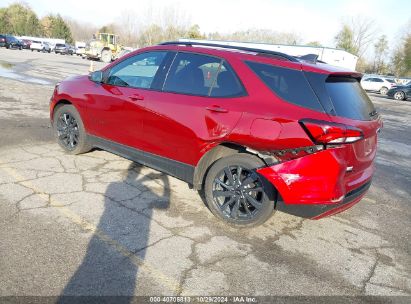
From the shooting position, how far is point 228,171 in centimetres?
370

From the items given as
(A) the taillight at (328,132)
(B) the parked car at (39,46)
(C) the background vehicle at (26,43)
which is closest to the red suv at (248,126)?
(A) the taillight at (328,132)

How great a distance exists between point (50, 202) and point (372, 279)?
330 centimetres

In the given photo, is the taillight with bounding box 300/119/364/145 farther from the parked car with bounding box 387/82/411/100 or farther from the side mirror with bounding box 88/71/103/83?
the parked car with bounding box 387/82/411/100

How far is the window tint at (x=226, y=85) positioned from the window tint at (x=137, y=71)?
914 millimetres

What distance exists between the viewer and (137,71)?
4641 mm

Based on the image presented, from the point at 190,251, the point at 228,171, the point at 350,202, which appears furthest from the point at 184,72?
the point at 350,202

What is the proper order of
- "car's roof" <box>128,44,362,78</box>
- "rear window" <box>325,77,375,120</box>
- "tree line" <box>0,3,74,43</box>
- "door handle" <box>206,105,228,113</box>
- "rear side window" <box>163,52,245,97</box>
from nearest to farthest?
"rear window" <box>325,77,375,120</box> < "car's roof" <box>128,44,362,78</box> < "door handle" <box>206,105,228,113</box> < "rear side window" <box>163,52,245,97</box> < "tree line" <box>0,3,74,43</box>

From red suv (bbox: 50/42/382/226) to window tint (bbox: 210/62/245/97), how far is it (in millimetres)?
11

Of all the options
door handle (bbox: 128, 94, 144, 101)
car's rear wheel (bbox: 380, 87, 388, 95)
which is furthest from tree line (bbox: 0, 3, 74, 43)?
door handle (bbox: 128, 94, 144, 101)

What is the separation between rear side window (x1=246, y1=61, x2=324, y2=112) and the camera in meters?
3.28

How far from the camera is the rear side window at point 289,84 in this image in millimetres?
3284

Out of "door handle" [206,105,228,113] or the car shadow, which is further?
"door handle" [206,105,228,113]

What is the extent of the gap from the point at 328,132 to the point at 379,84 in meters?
34.2

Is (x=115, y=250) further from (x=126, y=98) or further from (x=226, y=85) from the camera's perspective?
(x=126, y=98)
